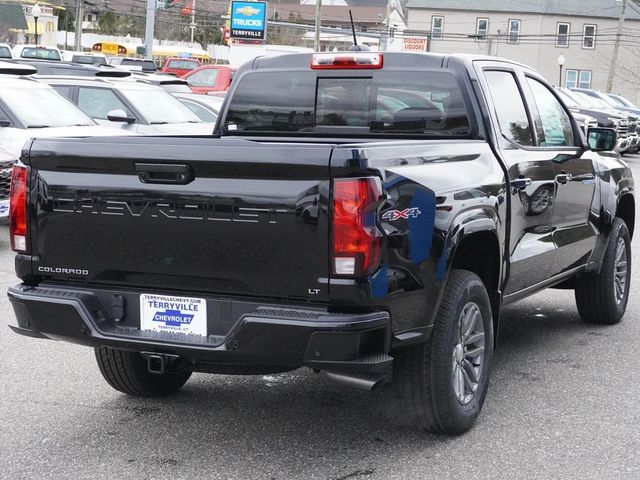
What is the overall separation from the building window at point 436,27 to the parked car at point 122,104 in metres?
59.4

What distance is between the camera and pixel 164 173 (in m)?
4.45

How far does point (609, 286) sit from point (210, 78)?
860 inches

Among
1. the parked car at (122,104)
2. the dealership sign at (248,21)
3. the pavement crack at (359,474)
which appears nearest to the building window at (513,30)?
the dealership sign at (248,21)

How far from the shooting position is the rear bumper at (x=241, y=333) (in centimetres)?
423

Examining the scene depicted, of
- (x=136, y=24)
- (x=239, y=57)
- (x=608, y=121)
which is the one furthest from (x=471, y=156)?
(x=136, y=24)

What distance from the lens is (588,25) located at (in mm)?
71875

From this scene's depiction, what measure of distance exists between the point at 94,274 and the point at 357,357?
1.27 m

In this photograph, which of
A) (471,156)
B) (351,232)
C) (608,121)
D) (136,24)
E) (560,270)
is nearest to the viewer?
(351,232)

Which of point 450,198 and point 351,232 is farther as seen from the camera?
point 450,198

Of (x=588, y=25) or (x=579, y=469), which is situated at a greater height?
(x=588, y=25)

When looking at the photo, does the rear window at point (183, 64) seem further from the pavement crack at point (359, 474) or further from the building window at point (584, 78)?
the pavement crack at point (359, 474)

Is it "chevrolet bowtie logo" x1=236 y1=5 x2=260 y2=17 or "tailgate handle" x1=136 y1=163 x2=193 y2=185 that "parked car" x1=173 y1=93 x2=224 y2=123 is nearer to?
"tailgate handle" x1=136 y1=163 x2=193 y2=185

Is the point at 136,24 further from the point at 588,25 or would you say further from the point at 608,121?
the point at 608,121

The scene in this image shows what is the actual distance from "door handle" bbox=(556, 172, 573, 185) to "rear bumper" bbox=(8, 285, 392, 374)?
96.9 inches
